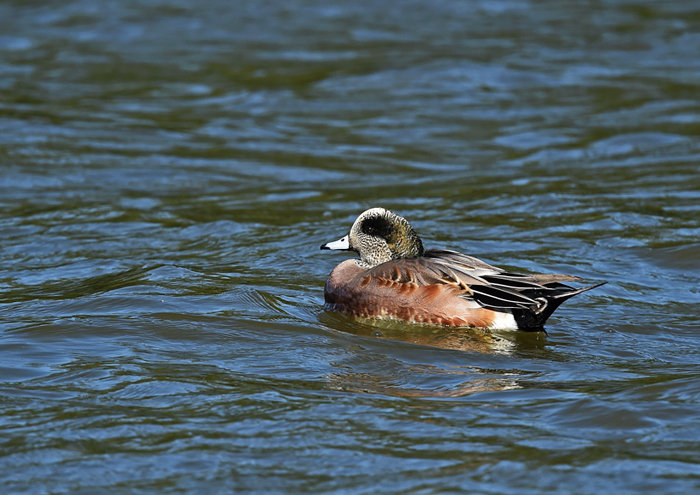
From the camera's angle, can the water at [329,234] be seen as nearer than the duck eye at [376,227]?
Yes

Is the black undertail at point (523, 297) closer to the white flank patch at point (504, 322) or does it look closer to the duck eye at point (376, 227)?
the white flank patch at point (504, 322)

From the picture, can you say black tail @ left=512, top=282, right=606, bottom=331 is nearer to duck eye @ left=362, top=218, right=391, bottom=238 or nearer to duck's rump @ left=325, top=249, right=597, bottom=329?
duck's rump @ left=325, top=249, right=597, bottom=329

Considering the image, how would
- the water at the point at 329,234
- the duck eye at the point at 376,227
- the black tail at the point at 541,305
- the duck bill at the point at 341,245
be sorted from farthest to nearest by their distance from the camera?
the duck bill at the point at 341,245
the duck eye at the point at 376,227
the black tail at the point at 541,305
the water at the point at 329,234

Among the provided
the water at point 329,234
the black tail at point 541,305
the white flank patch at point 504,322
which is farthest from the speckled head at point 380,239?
the black tail at point 541,305

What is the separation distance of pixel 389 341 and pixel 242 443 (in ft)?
6.80

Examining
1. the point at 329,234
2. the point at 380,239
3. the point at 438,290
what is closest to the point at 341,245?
the point at 380,239

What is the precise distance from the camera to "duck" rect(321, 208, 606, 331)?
282 inches

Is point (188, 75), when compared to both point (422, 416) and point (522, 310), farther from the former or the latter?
point (422, 416)

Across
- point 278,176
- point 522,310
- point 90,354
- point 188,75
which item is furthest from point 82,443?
point 188,75

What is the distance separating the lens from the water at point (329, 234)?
5.19 metres

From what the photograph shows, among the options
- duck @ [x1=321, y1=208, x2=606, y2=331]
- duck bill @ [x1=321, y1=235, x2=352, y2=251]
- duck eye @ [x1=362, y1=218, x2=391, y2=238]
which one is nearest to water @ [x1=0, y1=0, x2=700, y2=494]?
duck @ [x1=321, y1=208, x2=606, y2=331]

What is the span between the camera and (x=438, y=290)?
7.37m

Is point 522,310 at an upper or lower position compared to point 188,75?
lower

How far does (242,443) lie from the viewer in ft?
17.1
